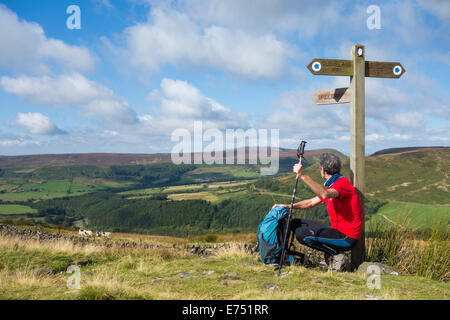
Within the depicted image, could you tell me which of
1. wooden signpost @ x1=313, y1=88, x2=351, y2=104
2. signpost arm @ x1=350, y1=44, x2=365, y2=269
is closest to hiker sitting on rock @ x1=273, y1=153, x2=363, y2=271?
signpost arm @ x1=350, y1=44, x2=365, y2=269

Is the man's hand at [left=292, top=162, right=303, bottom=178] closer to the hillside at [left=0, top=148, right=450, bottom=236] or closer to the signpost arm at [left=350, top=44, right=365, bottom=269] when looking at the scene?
the signpost arm at [left=350, top=44, right=365, bottom=269]

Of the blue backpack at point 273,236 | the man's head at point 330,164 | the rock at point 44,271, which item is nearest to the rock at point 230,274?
the blue backpack at point 273,236

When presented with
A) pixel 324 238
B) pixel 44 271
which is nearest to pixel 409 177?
pixel 324 238

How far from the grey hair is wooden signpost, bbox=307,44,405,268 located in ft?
4.03

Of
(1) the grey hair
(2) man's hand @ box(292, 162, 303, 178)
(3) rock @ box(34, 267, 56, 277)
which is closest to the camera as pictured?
(2) man's hand @ box(292, 162, 303, 178)

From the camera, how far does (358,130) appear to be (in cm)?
656

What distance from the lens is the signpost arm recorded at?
639cm

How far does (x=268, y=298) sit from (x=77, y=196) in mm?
161924

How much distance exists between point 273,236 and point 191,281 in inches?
65.2

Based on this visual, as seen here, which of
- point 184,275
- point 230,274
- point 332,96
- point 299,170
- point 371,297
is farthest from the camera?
point 332,96

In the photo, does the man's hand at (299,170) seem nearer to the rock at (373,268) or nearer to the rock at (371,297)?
the rock at (371,297)

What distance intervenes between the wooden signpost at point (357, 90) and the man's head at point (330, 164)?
1.23 meters

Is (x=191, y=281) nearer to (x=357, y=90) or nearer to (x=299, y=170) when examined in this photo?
(x=299, y=170)
